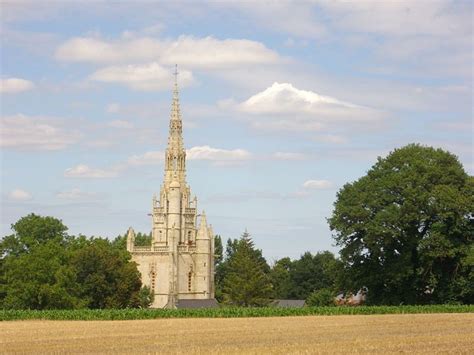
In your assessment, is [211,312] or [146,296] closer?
[211,312]

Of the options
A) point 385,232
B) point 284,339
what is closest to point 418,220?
point 385,232

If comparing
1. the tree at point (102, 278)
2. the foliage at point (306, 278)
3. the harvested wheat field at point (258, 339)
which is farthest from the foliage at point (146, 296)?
the harvested wheat field at point (258, 339)

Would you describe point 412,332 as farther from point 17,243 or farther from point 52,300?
point 17,243

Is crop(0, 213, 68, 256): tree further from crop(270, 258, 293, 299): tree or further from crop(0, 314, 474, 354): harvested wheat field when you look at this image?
crop(0, 314, 474, 354): harvested wheat field

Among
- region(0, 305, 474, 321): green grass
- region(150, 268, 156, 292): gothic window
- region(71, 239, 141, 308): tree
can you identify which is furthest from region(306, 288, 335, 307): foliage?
region(0, 305, 474, 321): green grass

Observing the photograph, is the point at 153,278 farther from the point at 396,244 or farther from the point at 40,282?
the point at 396,244

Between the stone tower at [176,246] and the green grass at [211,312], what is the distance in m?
55.3

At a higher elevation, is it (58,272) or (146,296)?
(58,272)

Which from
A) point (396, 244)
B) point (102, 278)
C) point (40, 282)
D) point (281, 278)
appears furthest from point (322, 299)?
point (281, 278)

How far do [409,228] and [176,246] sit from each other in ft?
210

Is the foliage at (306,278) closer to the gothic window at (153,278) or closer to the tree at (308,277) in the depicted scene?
the tree at (308,277)

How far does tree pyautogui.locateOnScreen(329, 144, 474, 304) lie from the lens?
75625 millimetres

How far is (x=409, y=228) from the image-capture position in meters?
77.6

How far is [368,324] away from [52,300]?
41.6 metres
